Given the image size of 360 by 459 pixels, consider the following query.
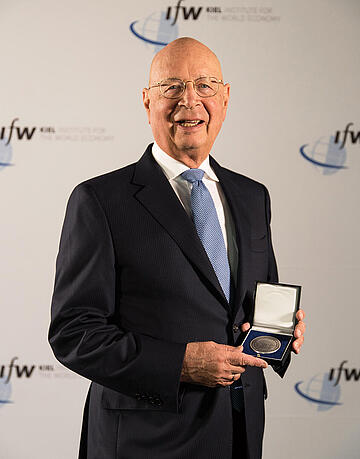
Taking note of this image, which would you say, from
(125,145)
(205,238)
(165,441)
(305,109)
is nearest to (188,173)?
(205,238)

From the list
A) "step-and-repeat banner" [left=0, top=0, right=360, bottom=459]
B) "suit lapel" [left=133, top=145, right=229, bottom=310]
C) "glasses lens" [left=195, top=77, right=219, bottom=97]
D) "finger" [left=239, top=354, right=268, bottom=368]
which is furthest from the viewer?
"step-and-repeat banner" [left=0, top=0, right=360, bottom=459]

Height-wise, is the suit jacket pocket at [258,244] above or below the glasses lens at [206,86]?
below

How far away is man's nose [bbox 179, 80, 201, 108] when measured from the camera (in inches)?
60.2

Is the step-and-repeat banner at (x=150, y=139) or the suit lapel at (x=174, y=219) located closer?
the suit lapel at (x=174, y=219)

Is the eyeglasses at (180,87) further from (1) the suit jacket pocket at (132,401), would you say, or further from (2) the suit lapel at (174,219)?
(1) the suit jacket pocket at (132,401)

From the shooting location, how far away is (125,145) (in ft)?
9.29

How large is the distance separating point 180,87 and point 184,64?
63mm

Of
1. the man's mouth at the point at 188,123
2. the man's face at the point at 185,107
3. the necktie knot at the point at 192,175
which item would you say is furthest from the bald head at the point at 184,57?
the necktie knot at the point at 192,175

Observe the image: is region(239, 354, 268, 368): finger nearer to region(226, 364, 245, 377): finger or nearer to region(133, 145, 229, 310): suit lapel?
region(226, 364, 245, 377): finger

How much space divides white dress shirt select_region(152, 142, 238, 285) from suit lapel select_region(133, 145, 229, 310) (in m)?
0.06

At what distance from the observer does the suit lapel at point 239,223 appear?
1493 millimetres

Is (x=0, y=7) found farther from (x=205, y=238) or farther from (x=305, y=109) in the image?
(x=205, y=238)

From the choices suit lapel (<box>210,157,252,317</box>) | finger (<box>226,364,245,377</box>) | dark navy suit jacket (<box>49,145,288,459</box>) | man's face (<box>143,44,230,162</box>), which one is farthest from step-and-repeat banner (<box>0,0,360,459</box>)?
finger (<box>226,364,245,377</box>)

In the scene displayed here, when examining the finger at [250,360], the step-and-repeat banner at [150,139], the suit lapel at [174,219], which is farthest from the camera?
the step-and-repeat banner at [150,139]
